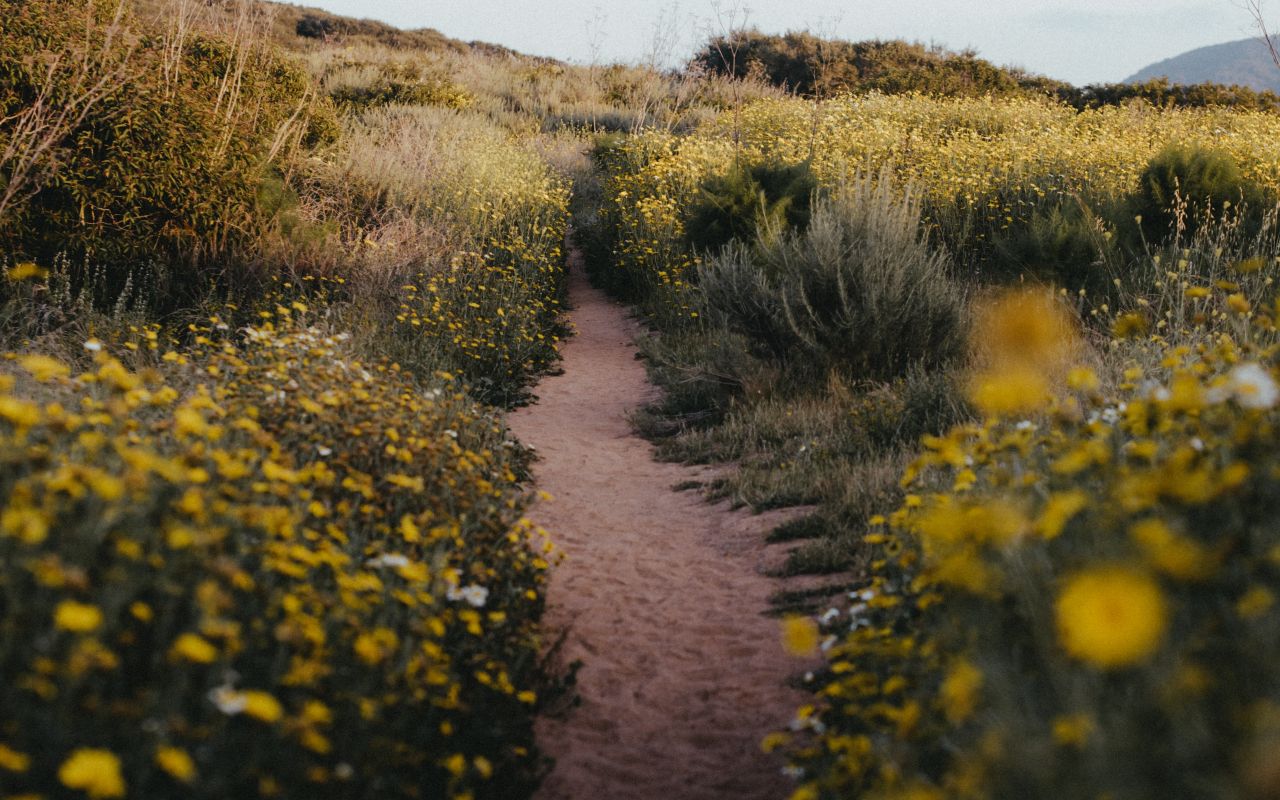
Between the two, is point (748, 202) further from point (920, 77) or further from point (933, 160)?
point (920, 77)

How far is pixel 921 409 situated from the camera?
565cm

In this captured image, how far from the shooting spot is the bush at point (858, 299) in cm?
674

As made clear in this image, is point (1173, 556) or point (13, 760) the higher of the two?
point (1173, 556)

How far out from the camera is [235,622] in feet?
6.43

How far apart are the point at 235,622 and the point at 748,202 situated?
25.1 feet

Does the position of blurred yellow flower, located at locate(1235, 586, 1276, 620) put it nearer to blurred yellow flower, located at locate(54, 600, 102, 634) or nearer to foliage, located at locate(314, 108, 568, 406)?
blurred yellow flower, located at locate(54, 600, 102, 634)

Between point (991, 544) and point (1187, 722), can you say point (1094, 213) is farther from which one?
point (1187, 722)

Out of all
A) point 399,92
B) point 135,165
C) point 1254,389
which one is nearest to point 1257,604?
point 1254,389

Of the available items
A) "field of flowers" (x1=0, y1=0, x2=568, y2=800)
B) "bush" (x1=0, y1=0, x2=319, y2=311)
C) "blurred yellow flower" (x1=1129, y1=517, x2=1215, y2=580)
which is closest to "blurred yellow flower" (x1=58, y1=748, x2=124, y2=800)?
"field of flowers" (x1=0, y1=0, x2=568, y2=800)

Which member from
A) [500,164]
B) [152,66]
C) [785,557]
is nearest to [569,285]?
[500,164]

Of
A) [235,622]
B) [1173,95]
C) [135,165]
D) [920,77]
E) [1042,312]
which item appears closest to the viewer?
[235,622]

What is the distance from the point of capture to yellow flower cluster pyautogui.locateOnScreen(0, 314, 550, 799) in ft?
5.35

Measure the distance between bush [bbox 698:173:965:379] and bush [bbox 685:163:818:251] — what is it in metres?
1.36

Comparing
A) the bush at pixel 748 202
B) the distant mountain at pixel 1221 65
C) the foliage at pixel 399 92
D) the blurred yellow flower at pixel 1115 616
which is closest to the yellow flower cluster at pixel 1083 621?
the blurred yellow flower at pixel 1115 616
